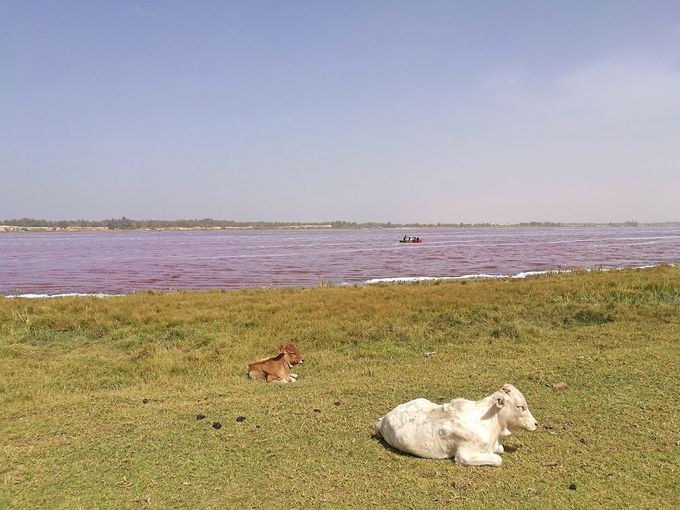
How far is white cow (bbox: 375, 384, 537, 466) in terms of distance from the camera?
5270 mm

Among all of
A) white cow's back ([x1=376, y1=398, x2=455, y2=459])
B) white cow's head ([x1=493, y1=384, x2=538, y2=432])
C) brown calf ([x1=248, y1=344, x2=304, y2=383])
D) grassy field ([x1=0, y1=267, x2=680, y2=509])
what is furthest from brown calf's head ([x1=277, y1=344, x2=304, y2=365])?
white cow's head ([x1=493, y1=384, x2=538, y2=432])

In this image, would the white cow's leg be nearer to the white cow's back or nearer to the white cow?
the white cow

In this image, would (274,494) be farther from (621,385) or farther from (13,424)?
(621,385)

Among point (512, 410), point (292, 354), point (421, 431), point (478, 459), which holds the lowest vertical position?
point (292, 354)

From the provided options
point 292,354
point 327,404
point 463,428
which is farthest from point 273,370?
point 463,428

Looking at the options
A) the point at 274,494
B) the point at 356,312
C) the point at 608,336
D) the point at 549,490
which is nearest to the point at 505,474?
the point at 549,490

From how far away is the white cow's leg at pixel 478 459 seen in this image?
5.13 metres

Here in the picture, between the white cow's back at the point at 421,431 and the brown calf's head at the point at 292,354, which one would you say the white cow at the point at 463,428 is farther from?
the brown calf's head at the point at 292,354

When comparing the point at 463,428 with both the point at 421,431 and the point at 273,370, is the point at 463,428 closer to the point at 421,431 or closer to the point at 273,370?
the point at 421,431

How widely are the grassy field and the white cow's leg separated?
12 cm

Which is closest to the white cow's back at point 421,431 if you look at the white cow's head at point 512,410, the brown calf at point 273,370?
the white cow's head at point 512,410

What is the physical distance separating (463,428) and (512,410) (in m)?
0.62

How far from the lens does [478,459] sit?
5.14m

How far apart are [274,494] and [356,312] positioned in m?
10.5
